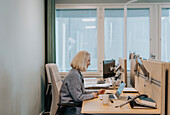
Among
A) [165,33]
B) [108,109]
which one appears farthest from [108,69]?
[165,33]

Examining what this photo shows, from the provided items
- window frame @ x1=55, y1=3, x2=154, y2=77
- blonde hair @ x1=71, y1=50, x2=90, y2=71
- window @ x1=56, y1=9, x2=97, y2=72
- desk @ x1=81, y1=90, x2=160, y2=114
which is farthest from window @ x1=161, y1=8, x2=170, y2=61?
desk @ x1=81, y1=90, x2=160, y2=114

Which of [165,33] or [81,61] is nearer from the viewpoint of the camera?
[81,61]

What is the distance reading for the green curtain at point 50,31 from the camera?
4480mm

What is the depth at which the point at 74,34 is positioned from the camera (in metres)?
4.91

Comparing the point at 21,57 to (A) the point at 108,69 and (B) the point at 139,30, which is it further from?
(B) the point at 139,30

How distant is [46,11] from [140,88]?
287cm

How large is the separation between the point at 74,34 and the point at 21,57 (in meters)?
2.17

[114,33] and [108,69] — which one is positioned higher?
[114,33]

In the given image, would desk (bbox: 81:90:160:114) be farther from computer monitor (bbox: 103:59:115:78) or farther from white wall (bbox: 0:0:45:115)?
computer monitor (bbox: 103:59:115:78)

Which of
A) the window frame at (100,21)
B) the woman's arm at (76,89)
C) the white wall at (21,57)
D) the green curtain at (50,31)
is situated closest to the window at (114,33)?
the window frame at (100,21)

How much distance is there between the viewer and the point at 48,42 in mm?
4508

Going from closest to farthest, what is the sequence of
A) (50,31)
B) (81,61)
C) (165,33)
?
1. (81,61)
2. (50,31)
3. (165,33)

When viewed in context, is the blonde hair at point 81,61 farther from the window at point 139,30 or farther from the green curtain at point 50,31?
the window at point 139,30

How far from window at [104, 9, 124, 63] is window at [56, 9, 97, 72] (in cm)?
30
